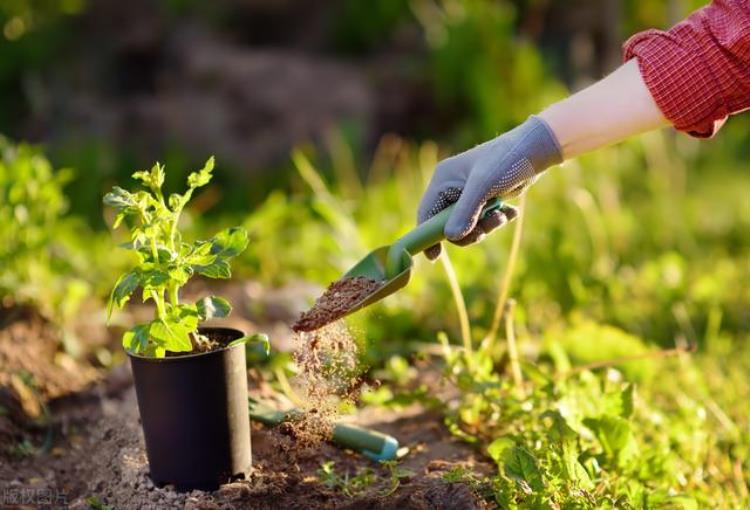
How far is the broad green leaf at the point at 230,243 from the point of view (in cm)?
178

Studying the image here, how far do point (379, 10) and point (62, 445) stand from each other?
4.90 metres

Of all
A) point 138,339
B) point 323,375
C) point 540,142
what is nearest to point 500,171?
point 540,142

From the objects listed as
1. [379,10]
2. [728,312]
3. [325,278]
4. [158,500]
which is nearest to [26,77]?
[379,10]

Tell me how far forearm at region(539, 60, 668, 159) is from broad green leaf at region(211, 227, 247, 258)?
0.62 metres

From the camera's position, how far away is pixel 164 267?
1.72 meters

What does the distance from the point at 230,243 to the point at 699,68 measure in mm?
926

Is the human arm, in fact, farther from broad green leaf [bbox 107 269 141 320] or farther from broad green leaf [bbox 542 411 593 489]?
broad green leaf [bbox 107 269 141 320]

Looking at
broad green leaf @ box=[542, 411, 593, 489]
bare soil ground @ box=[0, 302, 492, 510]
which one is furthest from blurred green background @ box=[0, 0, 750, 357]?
broad green leaf @ box=[542, 411, 593, 489]

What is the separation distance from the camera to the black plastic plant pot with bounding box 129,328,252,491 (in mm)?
1693

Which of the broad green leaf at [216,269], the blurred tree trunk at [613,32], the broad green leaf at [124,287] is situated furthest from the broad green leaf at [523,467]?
the blurred tree trunk at [613,32]

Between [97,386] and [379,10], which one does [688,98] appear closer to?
[97,386]

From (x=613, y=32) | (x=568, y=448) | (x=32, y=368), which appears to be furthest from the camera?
(x=613, y=32)

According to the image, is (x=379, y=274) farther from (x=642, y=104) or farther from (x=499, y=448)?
(x=642, y=104)

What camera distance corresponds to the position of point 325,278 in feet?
11.2
